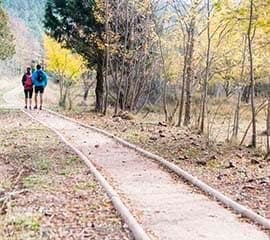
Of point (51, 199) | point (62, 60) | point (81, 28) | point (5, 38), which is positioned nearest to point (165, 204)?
point (51, 199)

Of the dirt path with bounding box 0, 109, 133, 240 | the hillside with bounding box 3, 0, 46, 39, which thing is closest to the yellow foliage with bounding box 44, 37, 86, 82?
the dirt path with bounding box 0, 109, 133, 240

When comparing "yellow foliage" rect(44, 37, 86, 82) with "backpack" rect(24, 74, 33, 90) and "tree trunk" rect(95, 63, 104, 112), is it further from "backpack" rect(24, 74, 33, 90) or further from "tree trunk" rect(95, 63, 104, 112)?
"backpack" rect(24, 74, 33, 90)

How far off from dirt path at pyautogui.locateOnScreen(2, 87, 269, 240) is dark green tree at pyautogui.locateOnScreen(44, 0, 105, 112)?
12.8 m

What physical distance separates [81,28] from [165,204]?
18.2 m

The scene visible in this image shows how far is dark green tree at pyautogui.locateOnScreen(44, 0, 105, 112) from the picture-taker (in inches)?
949

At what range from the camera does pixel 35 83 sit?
22.2 meters

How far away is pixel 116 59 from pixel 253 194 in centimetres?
1777

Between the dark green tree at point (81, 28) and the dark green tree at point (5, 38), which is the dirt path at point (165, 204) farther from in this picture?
the dark green tree at point (5, 38)

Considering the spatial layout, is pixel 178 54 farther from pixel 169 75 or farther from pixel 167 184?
pixel 167 184

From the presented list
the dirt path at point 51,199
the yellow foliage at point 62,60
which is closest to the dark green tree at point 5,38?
the yellow foliage at point 62,60

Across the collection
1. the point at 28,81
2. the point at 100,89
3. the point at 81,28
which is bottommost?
the point at 100,89

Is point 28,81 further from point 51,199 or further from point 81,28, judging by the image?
point 51,199

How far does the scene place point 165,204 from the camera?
7395 mm

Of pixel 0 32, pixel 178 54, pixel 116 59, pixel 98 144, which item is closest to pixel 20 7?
pixel 0 32
